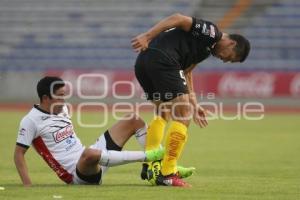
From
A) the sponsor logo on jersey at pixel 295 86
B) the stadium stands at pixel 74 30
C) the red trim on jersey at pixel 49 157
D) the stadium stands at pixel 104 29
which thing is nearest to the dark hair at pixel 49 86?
the red trim on jersey at pixel 49 157

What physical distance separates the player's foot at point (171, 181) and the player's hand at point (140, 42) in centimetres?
130

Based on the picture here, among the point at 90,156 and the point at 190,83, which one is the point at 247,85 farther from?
the point at 90,156

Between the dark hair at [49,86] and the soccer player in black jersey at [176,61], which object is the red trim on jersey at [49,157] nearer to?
the dark hair at [49,86]

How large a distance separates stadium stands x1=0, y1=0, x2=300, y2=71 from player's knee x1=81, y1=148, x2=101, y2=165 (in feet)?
69.9

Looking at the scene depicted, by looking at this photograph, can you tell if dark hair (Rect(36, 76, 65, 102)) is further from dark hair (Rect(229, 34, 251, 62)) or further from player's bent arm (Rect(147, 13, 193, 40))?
dark hair (Rect(229, 34, 251, 62))

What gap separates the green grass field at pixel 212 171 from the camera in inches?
275

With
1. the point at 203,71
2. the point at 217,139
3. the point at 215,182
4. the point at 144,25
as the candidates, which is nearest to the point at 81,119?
the point at 217,139

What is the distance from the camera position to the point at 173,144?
→ 7.67 metres

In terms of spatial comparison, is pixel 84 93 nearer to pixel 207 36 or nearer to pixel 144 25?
pixel 144 25

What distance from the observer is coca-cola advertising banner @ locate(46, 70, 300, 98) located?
26.8m

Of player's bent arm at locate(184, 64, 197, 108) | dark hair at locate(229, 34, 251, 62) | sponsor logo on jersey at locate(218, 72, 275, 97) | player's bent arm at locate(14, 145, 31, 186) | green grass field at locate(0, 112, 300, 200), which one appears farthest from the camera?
sponsor logo on jersey at locate(218, 72, 275, 97)

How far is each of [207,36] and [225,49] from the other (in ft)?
0.92

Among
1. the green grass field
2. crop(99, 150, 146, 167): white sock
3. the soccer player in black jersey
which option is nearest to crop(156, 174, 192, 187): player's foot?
the soccer player in black jersey

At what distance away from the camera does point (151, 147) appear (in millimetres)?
8070
